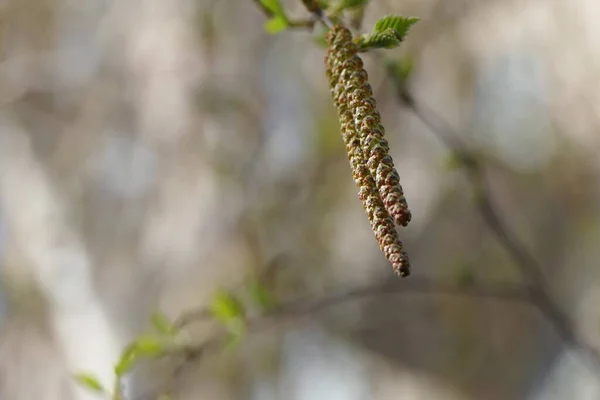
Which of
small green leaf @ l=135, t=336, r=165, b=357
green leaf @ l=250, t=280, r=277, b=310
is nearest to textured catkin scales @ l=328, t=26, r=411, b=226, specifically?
small green leaf @ l=135, t=336, r=165, b=357

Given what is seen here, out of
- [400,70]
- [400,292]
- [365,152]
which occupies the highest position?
[400,292]

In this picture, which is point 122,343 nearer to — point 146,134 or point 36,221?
point 36,221

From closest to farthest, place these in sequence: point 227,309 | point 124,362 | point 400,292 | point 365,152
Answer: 1. point 365,152
2. point 124,362
3. point 227,309
4. point 400,292

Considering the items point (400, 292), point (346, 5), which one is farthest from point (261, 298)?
point (400, 292)

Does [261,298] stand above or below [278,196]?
below

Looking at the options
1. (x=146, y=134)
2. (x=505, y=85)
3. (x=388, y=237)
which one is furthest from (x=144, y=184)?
(x=388, y=237)

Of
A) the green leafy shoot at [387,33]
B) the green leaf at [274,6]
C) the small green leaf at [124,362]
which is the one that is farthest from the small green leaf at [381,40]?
the small green leaf at [124,362]

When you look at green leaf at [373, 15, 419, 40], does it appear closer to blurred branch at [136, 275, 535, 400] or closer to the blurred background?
blurred branch at [136, 275, 535, 400]

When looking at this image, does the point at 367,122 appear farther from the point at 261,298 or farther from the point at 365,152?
the point at 261,298
